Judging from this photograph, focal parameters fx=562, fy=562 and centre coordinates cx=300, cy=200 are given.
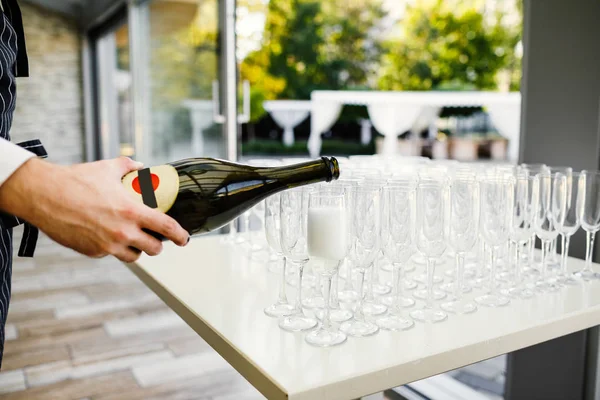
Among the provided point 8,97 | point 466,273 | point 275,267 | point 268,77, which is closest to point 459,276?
point 466,273

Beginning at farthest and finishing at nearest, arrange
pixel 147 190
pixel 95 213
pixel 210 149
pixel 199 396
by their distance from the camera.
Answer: pixel 210 149, pixel 199 396, pixel 147 190, pixel 95 213

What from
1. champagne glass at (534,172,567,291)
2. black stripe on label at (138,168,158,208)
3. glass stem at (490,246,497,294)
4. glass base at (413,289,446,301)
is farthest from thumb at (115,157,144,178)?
champagne glass at (534,172,567,291)

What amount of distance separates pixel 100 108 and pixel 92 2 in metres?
1.63

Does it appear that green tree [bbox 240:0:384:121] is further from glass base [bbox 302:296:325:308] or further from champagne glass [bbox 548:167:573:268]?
glass base [bbox 302:296:325:308]

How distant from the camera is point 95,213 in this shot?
0.67m

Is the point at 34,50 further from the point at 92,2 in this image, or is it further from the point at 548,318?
the point at 548,318

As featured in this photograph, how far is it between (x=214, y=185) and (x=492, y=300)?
55 centimetres

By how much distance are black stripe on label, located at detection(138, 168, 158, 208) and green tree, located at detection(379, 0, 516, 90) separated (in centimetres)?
1392

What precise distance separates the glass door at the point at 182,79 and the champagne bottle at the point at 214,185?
2.54m

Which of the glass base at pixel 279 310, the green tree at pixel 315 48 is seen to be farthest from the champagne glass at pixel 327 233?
the green tree at pixel 315 48

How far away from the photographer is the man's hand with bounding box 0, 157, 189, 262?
0.67 metres

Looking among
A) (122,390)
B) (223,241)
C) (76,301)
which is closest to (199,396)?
(122,390)

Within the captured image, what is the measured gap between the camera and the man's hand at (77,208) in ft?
2.19

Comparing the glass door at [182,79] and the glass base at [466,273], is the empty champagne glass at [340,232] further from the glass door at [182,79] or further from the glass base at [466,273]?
the glass door at [182,79]
